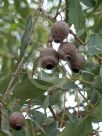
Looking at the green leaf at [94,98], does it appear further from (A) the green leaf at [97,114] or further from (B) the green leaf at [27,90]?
(B) the green leaf at [27,90]

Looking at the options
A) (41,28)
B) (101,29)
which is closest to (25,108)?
(101,29)

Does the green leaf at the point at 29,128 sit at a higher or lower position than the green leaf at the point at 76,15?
lower

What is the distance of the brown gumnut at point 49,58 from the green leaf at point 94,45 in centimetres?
17

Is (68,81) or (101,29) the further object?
(101,29)

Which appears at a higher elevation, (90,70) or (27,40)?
(27,40)

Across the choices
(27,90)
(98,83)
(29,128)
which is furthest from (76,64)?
(29,128)

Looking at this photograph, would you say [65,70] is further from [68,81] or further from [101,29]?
[101,29]

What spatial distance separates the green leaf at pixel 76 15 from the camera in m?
1.95

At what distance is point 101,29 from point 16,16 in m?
1.18

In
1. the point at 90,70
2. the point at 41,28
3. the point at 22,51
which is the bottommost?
the point at 41,28

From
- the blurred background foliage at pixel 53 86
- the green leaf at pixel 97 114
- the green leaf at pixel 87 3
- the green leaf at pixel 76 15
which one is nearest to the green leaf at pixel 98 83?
the blurred background foliage at pixel 53 86

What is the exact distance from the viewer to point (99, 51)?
5.89 feet

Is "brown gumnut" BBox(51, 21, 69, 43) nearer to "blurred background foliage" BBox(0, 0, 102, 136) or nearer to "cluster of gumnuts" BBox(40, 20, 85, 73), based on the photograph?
"cluster of gumnuts" BBox(40, 20, 85, 73)

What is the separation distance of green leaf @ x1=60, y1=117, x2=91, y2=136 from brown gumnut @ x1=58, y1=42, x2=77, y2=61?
13.6 inches
